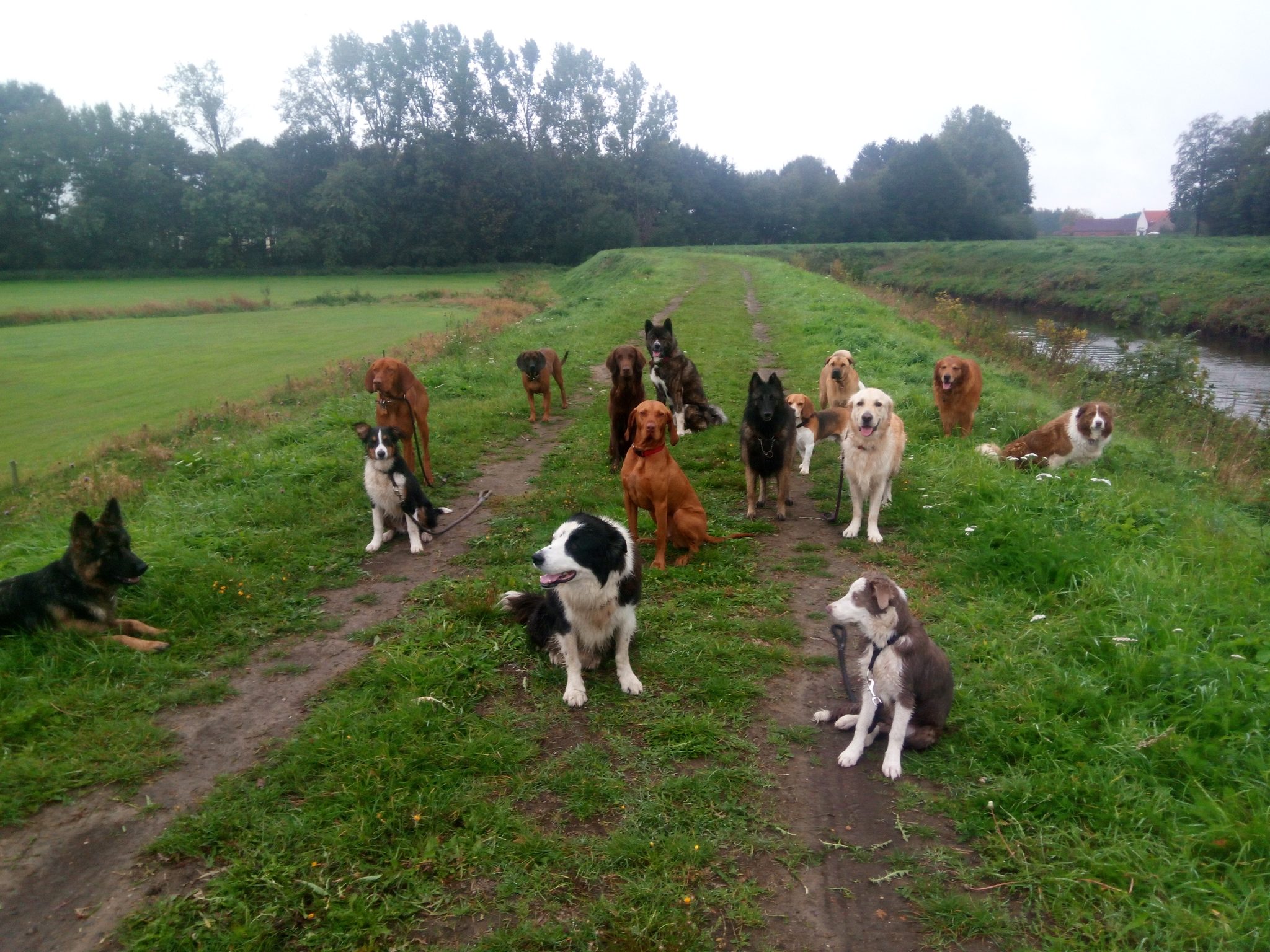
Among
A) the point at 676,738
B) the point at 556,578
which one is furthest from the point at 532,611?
the point at 676,738

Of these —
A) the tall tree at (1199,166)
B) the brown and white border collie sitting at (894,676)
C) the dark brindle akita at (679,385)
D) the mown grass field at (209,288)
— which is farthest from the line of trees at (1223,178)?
the brown and white border collie sitting at (894,676)

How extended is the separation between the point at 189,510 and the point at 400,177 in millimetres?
67107

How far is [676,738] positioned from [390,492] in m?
4.07

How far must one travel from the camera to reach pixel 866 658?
13.0 ft

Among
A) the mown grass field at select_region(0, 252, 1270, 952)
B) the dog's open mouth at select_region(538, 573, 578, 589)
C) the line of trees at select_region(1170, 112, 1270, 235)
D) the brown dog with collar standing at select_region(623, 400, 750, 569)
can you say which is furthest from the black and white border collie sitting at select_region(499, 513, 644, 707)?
the line of trees at select_region(1170, 112, 1270, 235)

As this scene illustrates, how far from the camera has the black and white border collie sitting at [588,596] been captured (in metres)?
4.33

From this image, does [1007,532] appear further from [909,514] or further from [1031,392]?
[1031,392]

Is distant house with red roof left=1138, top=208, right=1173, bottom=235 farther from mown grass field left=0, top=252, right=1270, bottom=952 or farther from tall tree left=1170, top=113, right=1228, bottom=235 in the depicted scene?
mown grass field left=0, top=252, right=1270, bottom=952

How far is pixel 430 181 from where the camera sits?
216ft

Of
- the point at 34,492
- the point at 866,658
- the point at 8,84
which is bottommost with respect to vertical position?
the point at 34,492

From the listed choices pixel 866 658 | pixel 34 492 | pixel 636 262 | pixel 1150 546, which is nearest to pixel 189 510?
pixel 34 492

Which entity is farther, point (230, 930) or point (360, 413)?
point (360, 413)

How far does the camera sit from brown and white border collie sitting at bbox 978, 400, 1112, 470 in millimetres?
8727

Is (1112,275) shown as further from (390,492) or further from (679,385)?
(390,492)
